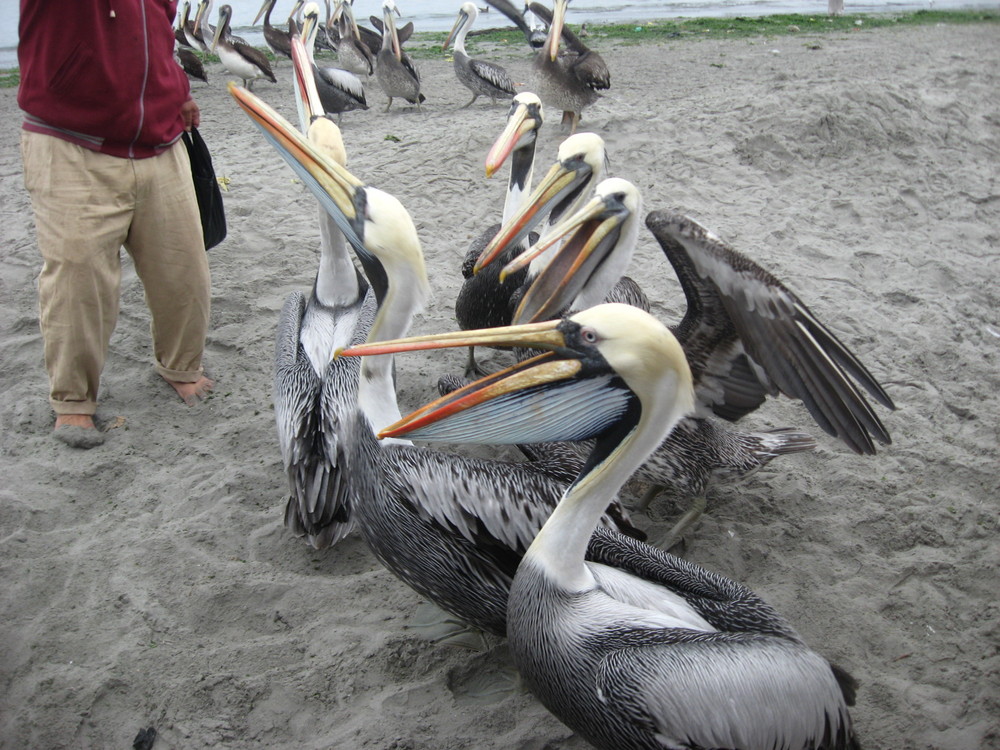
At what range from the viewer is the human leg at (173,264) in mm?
3248

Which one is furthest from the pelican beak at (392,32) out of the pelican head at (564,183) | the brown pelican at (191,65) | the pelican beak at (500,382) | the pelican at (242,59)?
the pelican beak at (500,382)

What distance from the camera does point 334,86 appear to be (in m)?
8.05

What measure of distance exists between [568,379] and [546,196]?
199cm

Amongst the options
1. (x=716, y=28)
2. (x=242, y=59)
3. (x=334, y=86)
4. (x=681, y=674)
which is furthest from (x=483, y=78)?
(x=681, y=674)

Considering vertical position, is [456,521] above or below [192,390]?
above

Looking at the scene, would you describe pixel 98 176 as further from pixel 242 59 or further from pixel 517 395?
pixel 242 59

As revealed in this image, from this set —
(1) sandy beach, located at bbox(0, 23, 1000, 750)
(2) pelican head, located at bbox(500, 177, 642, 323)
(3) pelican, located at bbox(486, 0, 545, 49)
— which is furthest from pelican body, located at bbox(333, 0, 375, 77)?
(2) pelican head, located at bbox(500, 177, 642, 323)

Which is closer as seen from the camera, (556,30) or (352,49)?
(556,30)

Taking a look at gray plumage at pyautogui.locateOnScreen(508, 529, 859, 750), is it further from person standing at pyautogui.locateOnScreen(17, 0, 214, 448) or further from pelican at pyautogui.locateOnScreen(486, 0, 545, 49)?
pelican at pyautogui.locateOnScreen(486, 0, 545, 49)

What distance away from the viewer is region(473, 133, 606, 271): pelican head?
3590mm

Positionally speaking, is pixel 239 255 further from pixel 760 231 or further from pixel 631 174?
pixel 760 231

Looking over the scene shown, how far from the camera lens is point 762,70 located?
362 inches

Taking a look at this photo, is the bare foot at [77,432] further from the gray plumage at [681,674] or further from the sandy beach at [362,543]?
the gray plumage at [681,674]

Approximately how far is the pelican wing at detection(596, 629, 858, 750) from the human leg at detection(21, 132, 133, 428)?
2.52m
